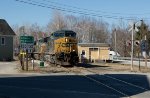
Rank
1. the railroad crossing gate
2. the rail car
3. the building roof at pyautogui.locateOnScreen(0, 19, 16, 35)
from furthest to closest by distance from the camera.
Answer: the building roof at pyautogui.locateOnScreen(0, 19, 16, 35) < the rail car < the railroad crossing gate

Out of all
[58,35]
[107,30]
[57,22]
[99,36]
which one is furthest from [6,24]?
[107,30]

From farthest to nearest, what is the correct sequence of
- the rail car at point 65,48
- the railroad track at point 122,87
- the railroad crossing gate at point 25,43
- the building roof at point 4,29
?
the building roof at point 4,29, the rail car at point 65,48, the railroad crossing gate at point 25,43, the railroad track at point 122,87

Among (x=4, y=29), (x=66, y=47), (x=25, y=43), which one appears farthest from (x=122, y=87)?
(x=4, y=29)

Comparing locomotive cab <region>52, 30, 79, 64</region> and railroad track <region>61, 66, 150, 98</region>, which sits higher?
locomotive cab <region>52, 30, 79, 64</region>

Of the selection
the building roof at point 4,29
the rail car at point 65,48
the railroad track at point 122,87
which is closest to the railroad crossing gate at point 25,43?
the rail car at point 65,48

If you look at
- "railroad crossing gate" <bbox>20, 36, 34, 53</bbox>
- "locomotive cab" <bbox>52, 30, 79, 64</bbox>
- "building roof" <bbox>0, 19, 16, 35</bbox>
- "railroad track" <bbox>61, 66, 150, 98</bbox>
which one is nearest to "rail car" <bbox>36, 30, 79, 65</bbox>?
"locomotive cab" <bbox>52, 30, 79, 64</bbox>

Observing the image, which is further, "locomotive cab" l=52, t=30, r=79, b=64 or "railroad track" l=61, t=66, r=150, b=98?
"locomotive cab" l=52, t=30, r=79, b=64

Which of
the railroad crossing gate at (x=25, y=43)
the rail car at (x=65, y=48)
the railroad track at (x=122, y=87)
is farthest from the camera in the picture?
A: the rail car at (x=65, y=48)

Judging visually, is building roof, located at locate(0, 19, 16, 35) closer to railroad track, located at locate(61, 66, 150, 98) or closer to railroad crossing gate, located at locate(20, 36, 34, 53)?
railroad crossing gate, located at locate(20, 36, 34, 53)

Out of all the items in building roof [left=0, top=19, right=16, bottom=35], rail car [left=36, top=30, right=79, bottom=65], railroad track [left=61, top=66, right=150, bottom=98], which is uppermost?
building roof [left=0, top=19, right=16, bottom=35]

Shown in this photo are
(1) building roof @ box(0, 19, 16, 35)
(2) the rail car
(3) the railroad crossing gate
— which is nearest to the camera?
(3) the railroad crossing gate

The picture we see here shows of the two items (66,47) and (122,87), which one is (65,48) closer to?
(66,47)

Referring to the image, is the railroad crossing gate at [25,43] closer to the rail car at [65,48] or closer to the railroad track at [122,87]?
the rail car at [65,48]

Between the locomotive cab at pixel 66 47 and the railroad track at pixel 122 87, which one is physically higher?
the locomotive cab at pixel 66 47
